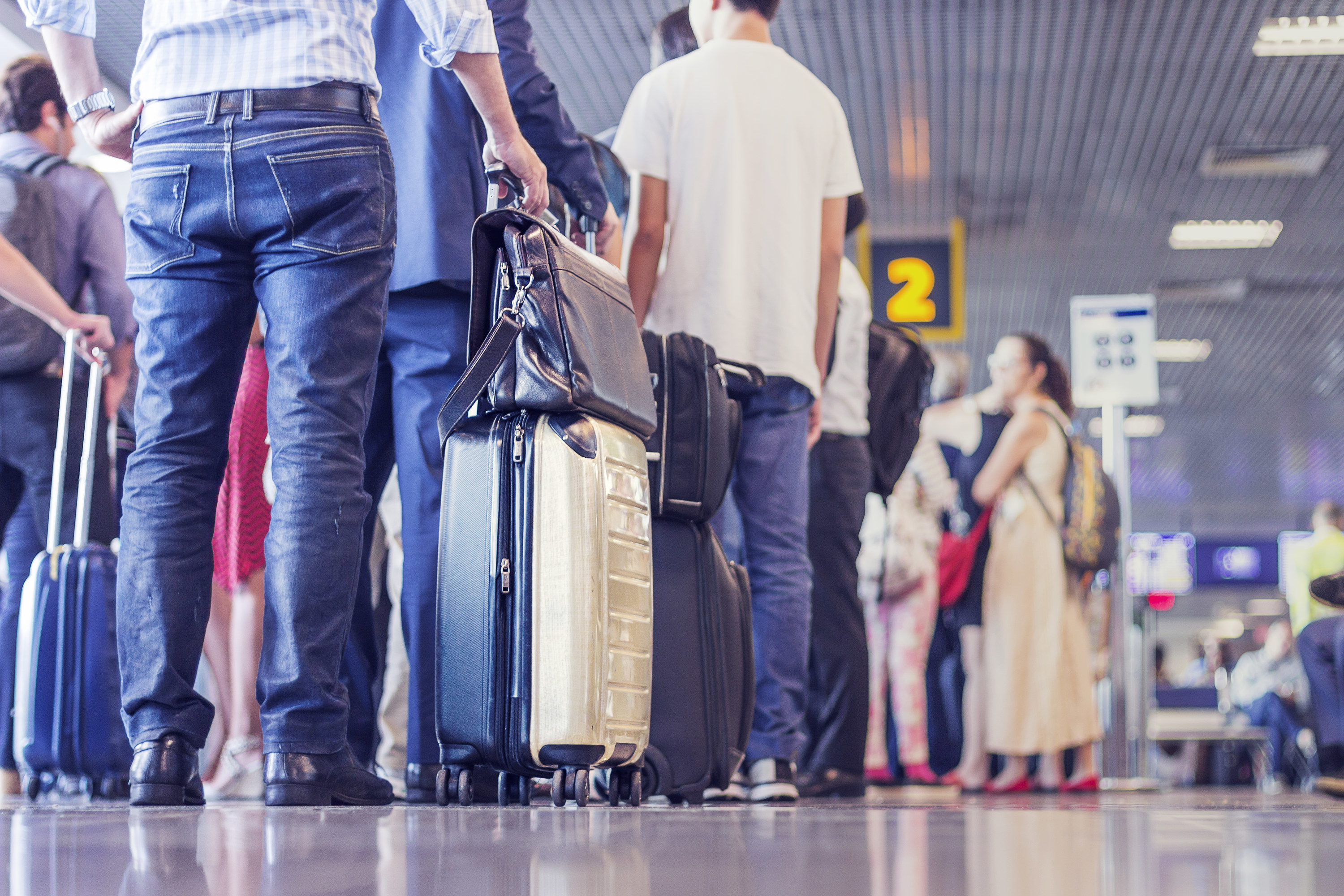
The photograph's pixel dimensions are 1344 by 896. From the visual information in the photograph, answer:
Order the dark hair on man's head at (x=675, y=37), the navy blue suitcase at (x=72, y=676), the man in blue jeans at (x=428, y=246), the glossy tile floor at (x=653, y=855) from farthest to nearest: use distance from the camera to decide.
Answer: the dark hair on man's head at (x=675, y=37), the navy blue suitcase at (x=72, y=676), the man in blue jeans at (x=428, y=246), the glossy tile floor at (x=653, y=855)

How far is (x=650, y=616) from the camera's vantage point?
207 cm

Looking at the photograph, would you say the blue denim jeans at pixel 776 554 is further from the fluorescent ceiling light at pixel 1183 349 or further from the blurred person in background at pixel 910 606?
the fluorescent ceiling light at pixel 1183 349

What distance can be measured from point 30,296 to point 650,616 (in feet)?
5.52

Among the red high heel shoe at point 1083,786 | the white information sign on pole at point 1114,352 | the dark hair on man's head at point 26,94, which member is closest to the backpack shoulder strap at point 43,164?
the dark hair on man's head at point 26,94

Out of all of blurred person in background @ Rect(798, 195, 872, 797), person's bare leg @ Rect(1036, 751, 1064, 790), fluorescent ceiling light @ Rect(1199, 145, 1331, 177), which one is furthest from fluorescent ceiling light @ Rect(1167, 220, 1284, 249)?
blurred person in background @ Rect(798, 195, 872, 797)

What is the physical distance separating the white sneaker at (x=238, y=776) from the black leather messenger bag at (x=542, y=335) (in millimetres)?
1156

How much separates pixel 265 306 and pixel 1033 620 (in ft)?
11.8

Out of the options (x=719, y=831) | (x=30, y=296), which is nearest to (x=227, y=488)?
(x=30, y=296)

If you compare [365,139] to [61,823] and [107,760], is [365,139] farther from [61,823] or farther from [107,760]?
[107,760]

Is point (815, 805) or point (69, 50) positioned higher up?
point (69, 50)

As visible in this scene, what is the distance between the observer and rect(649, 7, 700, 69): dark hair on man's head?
142 inches

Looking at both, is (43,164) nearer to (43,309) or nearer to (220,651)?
(43,309)

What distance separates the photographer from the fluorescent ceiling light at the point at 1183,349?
14.5 meters

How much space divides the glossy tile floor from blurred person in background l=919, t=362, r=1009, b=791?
3.51 m
